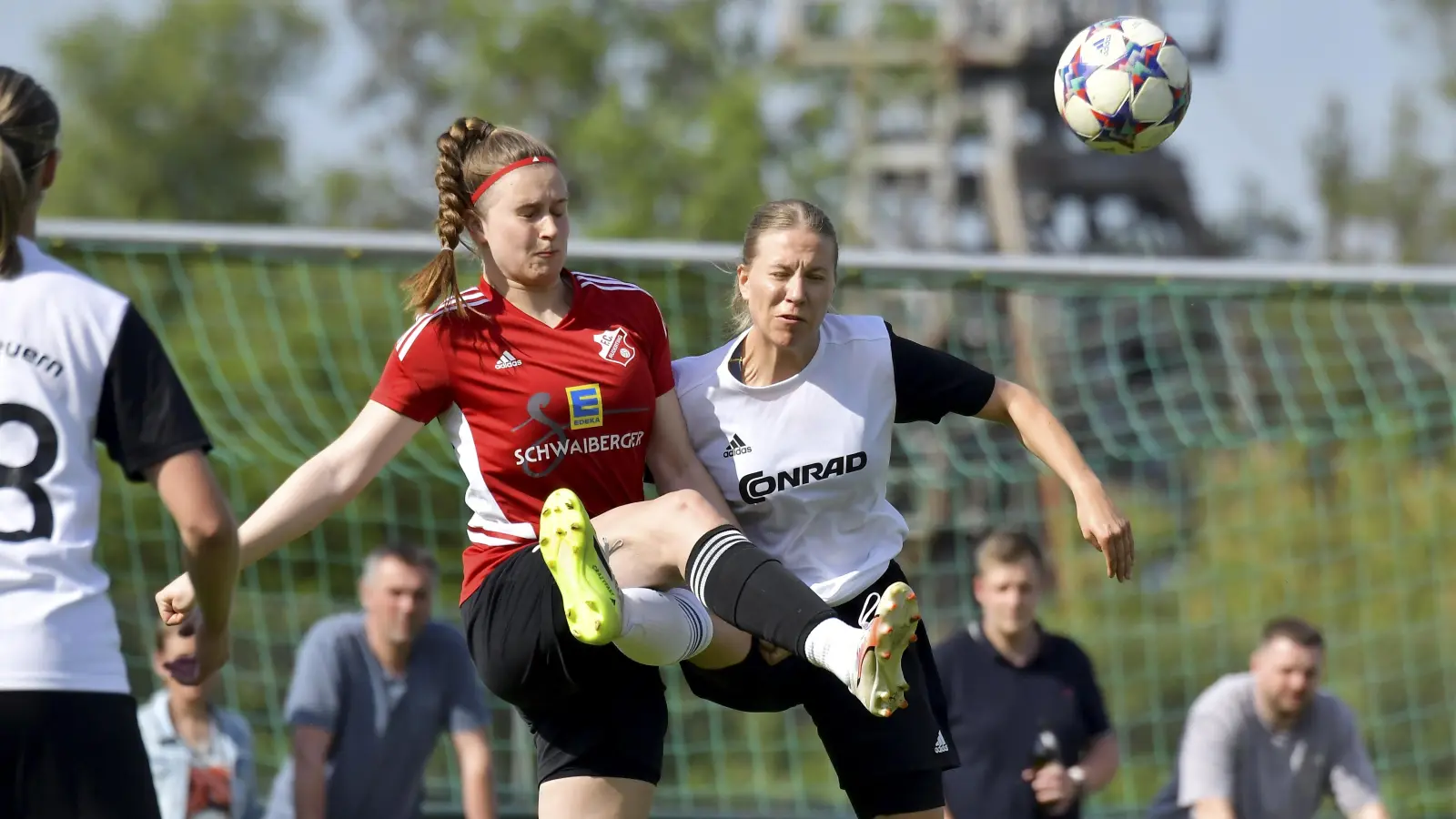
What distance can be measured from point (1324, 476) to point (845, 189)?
16394 mm

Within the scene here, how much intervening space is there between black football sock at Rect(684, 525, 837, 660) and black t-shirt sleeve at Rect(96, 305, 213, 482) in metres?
1.15

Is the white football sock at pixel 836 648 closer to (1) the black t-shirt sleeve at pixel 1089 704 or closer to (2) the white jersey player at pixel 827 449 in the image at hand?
(2) the white jersey player at pixel 827 449

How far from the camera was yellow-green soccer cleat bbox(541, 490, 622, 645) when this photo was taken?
12.8ft

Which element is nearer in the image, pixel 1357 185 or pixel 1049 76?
pixel 1049 76

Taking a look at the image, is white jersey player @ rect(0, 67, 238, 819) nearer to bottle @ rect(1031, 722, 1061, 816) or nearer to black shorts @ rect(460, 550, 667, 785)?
black shorts @ rect(460, 550, 667, 785)

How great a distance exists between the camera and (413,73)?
34094mm

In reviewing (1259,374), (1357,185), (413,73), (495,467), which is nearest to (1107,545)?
(495,467)

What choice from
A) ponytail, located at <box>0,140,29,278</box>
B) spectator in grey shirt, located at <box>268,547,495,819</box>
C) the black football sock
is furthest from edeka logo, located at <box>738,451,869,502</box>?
spectator in grey shirt, located at <box>268,547,495,819</box>

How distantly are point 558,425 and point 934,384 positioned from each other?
0.91m

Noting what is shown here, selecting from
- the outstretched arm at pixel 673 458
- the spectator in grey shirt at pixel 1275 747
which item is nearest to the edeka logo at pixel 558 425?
the outstretched arm at pixel 673 458

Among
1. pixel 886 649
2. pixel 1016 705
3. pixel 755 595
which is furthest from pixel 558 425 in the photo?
pixel 1016 705

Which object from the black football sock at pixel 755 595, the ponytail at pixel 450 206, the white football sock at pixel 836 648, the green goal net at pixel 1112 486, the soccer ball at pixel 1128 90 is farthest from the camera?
the green goal net at pixel 1112 486

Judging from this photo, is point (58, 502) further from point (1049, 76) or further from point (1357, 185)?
point (1357, 185)

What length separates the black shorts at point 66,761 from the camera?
3291 mm
